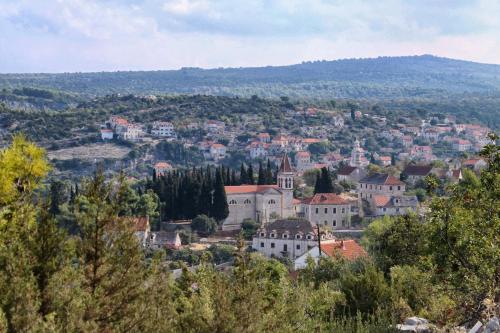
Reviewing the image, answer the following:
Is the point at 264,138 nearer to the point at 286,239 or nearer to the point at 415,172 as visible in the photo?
the point at 415,172

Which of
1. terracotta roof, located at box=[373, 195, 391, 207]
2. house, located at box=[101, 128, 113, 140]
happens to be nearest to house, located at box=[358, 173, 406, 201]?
terracotta roof, located at box=[373, 195, 391, 207]

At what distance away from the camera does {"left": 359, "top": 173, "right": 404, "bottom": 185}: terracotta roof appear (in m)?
64.8

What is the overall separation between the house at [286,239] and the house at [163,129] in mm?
77154

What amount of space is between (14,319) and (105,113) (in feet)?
439

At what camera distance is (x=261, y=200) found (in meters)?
57.7

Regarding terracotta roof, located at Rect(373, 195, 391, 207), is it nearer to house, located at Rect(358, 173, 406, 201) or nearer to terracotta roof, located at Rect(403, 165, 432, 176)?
house, located at Rect(358, 173, 406, 201)

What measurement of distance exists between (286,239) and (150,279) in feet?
128

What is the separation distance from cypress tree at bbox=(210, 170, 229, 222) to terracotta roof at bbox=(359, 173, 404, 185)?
1590cm

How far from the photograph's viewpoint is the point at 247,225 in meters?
56.3

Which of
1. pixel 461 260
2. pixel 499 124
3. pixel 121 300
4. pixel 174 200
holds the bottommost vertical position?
pixel 499 124

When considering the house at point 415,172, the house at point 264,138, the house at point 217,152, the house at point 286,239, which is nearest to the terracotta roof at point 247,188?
the house at point 286,239

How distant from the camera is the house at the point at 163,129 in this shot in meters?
125

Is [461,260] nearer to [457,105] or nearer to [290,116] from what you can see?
[290,116]

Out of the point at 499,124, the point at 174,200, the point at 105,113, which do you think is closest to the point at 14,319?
the point at 174,200
